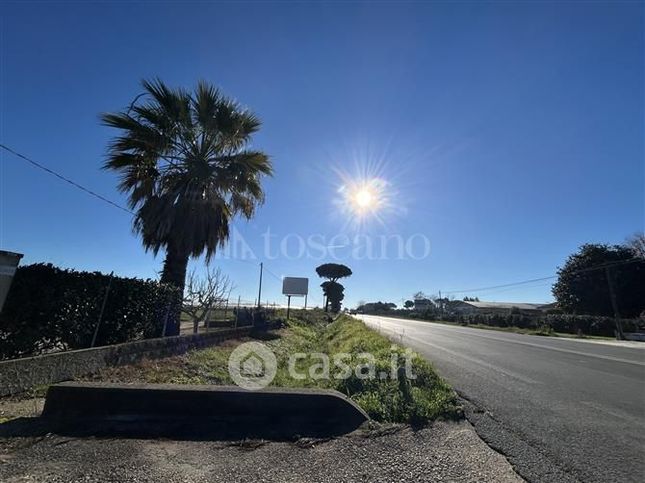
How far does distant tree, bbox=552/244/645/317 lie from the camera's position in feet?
130

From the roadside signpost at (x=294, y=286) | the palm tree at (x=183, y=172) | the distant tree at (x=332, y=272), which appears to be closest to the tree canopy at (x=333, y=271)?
the distant tree at (x=332, y=272)

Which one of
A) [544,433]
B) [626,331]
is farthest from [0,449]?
[626,331]

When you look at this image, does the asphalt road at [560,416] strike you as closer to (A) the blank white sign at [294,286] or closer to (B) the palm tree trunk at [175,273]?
(B) the palm tree trunk at [175,273]

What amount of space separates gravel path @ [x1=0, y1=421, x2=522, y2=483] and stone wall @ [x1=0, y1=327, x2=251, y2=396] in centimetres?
226

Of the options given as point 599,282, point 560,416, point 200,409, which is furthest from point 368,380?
point 599,282

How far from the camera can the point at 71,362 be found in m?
6.39

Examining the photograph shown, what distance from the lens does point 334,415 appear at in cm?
421

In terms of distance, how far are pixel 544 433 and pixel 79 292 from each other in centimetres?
794

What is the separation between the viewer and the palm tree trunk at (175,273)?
38.5 feet

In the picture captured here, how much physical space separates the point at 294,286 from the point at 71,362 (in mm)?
37436

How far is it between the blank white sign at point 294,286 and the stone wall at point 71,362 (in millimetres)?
33418

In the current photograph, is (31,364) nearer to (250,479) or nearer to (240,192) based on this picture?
(250,479)

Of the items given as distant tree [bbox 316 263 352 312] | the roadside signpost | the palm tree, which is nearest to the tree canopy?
distant tree [bbox 316 263 352 312]

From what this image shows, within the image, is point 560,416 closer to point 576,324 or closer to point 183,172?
point 183,172
